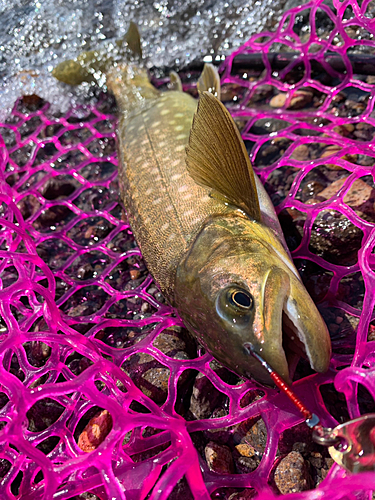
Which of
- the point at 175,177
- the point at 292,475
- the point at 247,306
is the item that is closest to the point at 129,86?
the point at 175,177

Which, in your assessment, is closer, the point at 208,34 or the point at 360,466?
the point at 360,466

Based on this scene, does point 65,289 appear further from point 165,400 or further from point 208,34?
point 208,34

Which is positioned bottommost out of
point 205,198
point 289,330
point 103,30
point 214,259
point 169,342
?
point 169,342

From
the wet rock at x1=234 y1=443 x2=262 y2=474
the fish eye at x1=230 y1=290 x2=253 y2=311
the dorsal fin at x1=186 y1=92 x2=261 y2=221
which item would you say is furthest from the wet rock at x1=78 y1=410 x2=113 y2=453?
the dorsal fin at x1=186 y1=92 x2=261 y2=221

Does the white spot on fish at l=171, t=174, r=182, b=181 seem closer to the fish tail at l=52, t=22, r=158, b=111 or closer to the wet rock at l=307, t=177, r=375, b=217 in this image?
the wet rock at l=307, t=177, r=375, b=217

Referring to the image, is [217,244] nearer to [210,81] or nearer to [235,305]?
[235,305]

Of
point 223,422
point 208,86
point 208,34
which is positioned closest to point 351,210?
point 223,422
